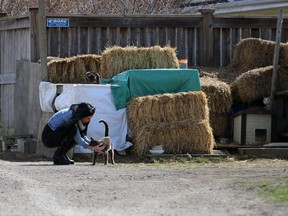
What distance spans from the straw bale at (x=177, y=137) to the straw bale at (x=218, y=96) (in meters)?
1.31

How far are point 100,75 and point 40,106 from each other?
63.2 inches

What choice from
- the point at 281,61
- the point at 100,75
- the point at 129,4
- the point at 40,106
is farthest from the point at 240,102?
the point at 129,4

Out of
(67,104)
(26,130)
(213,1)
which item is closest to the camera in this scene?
(67,104)

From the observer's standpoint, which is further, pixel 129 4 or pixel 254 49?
pixel 129 4

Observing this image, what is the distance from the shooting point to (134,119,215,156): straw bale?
17.6m

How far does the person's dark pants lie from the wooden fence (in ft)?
14.4

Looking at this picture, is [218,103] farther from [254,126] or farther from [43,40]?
[43,40]

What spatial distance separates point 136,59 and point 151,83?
1.17m

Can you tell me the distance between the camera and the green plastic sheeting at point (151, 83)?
18.2m

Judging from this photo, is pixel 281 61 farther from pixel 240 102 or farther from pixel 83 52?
pixel 83 52

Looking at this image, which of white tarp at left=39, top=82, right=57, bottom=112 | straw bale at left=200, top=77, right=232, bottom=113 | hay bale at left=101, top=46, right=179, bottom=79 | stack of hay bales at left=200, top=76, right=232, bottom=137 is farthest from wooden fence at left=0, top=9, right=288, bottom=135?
straw bale at left=200, top=77, right=232, bottom=113

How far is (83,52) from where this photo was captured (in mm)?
20984

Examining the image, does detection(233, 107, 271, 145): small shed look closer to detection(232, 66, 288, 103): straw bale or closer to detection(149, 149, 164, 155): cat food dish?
detection(232, 66, 288, 103): straw bale

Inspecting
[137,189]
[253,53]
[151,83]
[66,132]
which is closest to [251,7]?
[253,53]
